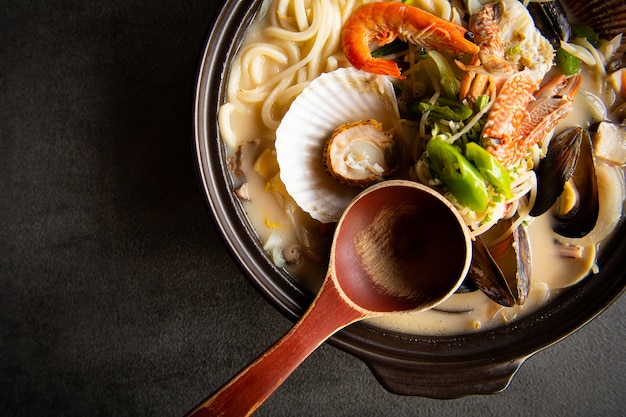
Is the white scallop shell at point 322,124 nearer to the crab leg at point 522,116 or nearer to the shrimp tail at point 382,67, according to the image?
the shrimp tail at point 382,67

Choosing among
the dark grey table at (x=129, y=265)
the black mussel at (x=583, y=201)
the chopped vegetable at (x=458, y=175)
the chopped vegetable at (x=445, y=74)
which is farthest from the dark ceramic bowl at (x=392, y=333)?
the chopped vegetable at (x=445, y=74)

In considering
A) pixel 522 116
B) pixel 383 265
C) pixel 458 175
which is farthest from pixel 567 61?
pixel 383 265

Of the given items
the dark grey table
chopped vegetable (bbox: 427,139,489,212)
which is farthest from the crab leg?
the dark grey table

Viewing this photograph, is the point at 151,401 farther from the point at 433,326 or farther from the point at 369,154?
the point at 369,154

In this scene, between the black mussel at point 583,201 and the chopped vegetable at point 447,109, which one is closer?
the chopped vegetable at point 447,109

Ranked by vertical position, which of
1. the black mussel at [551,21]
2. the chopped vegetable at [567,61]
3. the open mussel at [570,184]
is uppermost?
the black mussel at [551,21]

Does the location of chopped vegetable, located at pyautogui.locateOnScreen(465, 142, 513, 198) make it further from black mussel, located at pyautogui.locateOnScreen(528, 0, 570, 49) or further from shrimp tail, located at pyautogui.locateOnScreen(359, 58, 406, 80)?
black mussel, located at pyautogui.locateOnScreen(528, 0, 570, 49)

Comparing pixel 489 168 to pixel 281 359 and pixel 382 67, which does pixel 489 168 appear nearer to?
pixel 382 67
